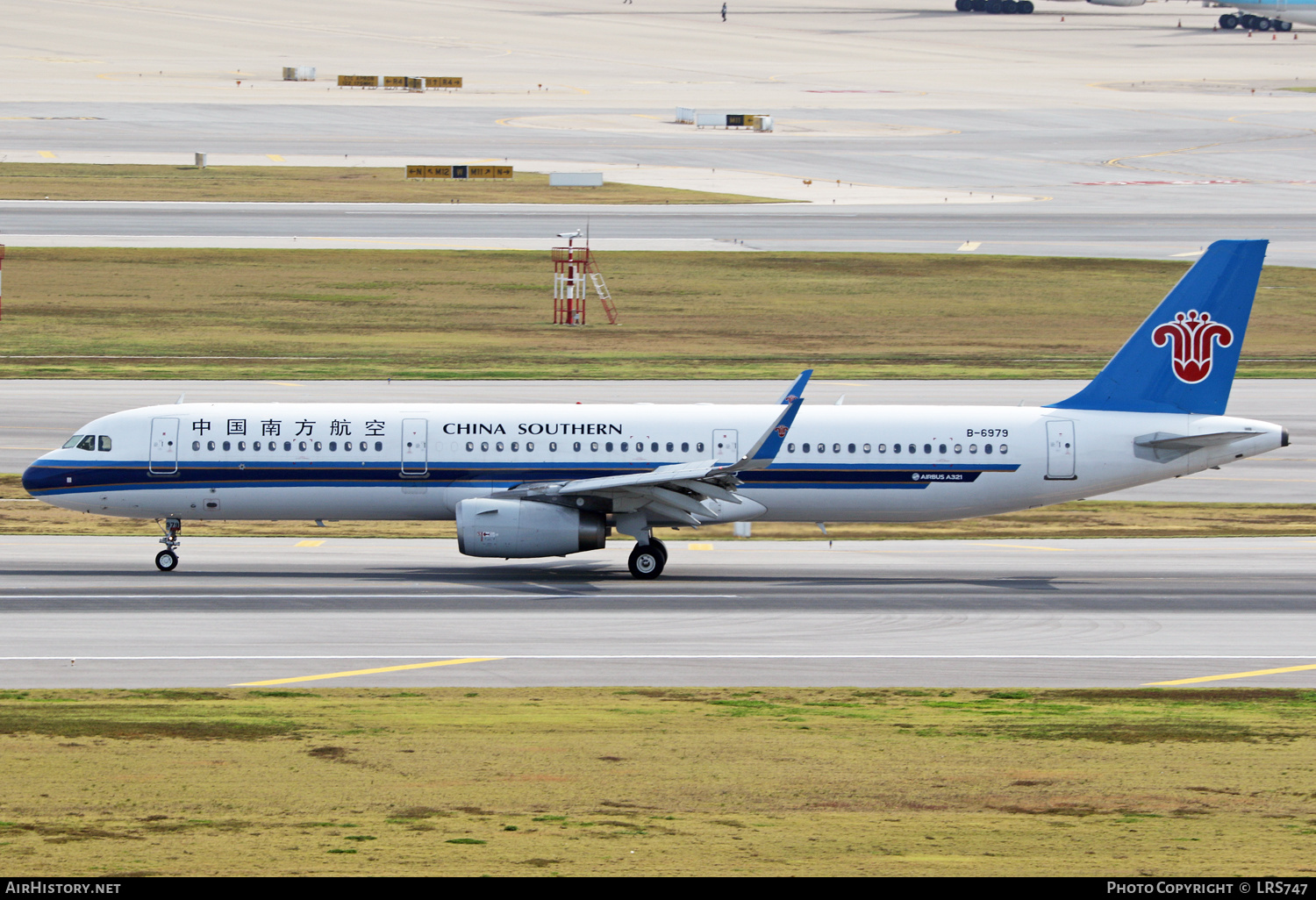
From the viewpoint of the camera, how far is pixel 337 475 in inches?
1572

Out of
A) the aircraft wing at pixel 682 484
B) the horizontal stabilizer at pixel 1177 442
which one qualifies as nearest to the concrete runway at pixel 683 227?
the horizontal stabilizer at pixel 1177 442

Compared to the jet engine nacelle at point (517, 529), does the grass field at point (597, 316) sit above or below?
above

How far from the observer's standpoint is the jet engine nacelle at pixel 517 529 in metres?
38.4

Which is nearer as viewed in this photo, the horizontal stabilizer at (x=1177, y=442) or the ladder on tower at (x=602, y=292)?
the horizontal stabilizer at (x=1177, y=442)

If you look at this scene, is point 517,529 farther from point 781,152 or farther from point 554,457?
point 781,152

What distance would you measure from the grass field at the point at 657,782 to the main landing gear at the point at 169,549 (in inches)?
479

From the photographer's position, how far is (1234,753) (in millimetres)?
24109

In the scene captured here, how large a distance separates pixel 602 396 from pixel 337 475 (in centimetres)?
2308

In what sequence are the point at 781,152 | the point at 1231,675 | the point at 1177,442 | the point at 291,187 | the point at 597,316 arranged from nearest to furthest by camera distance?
the point at 1231,675 → the point at 1177,442 → the point at 597,316 → the point at 291,187 → the point at 781,152

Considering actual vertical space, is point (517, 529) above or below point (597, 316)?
below

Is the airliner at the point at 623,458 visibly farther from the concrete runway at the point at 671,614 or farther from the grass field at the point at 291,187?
the grass field at the point at 291,187

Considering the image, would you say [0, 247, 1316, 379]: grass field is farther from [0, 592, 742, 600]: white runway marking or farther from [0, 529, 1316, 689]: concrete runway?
[0, 592, 742, 600]: white runway marking

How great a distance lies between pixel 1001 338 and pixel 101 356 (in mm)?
41732

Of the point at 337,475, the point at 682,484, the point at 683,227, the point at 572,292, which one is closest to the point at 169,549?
the point at 337,475
